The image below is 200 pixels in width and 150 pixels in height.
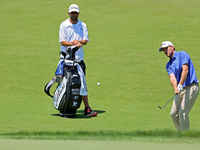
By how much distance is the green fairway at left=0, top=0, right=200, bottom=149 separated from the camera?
8.30 meters

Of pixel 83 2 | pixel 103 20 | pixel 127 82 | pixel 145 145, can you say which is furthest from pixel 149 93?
pixel 83 2

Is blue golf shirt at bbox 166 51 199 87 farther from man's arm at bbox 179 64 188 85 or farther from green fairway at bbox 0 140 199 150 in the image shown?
green fairway at bbox 0 140 199 150

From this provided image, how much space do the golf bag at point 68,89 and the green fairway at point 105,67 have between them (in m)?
0.24

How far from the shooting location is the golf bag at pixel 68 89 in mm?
9242

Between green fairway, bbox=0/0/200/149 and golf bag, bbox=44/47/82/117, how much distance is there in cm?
24

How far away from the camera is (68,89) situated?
9234 mm

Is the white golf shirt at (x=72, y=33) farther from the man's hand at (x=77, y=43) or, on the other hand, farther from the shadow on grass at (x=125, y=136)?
the shadow on grass at (x=125, y=136)

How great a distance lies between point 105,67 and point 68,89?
16.9 feet

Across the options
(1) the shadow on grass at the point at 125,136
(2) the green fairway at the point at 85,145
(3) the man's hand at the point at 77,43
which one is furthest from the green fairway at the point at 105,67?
(3) the man's hand at the point at 77,43

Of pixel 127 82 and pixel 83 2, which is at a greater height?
pixel 83 2

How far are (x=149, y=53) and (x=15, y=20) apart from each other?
6149mm

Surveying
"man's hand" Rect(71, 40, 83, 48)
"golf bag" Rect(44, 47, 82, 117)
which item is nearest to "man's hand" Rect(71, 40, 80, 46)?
"man's hand" Rect(71, 40, 83, 48)

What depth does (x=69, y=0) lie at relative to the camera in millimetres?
22547

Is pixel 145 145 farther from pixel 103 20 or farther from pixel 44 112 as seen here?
pixel 103 20
